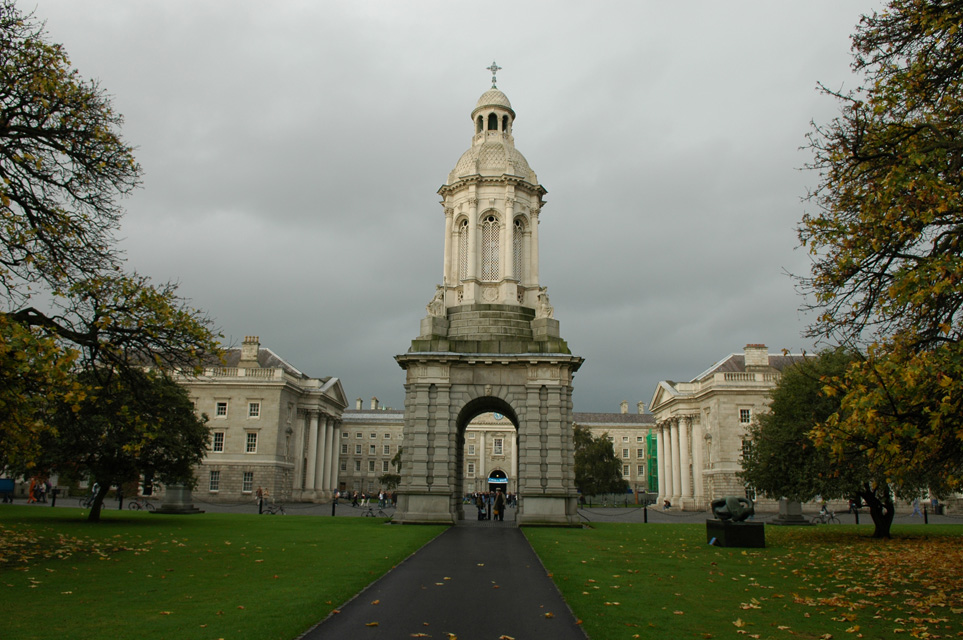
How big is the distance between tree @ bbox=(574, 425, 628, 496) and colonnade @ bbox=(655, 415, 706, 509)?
7168mm

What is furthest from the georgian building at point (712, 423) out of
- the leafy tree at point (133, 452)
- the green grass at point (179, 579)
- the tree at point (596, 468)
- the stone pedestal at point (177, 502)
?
the green grass at point (179, 579)

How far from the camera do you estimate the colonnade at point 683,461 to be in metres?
68.2

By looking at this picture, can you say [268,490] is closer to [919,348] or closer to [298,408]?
[298,408]

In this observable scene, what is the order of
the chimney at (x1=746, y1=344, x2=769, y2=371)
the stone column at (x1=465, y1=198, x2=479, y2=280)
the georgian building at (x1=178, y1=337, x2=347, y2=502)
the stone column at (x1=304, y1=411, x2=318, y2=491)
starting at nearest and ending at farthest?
1. the stone column at (x1=465, y1=198, x2=479, y2=280)
2. the georgian building at (x1=178, y1=337, x2=347, y2=502)
3. the chimney at (x1=746, y1=344, x2=769, y2=371)
4. the stone column at (x1=304, y1=411, x2=318, y2=491)

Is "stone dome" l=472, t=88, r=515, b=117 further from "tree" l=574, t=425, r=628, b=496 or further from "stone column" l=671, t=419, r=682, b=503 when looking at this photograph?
"tree" l=574, t=425, r=628, b=496

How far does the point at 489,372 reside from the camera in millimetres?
31859

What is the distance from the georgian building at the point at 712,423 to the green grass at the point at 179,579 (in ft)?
150

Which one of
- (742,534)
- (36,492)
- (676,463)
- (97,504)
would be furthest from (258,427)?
(742,534)

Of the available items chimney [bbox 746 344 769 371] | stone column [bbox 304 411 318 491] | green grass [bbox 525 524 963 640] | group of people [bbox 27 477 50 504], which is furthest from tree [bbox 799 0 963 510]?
stone column [bbox 304 411 318 491]

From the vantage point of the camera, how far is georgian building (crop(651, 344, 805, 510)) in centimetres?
6303

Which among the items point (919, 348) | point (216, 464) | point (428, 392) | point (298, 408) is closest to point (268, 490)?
point (216, 464)

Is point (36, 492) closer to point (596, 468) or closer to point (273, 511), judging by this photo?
point (273, 511)

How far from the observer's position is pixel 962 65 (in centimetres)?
1187

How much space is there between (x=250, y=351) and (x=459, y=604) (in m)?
65.7
